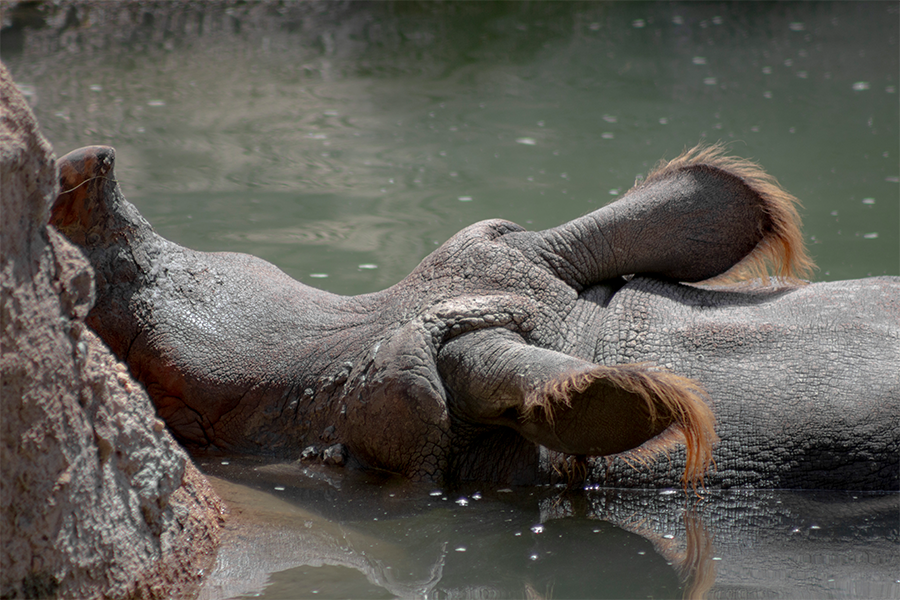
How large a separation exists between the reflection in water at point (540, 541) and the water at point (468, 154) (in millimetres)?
11

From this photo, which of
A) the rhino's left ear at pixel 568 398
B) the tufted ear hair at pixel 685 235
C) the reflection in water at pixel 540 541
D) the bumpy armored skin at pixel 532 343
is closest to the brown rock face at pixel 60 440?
the reflection in water at pixel 540 541

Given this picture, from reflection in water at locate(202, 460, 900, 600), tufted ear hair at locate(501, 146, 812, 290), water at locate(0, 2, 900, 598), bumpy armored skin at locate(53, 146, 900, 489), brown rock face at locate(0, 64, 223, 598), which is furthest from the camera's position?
tufted ear hair at locate(501, 146, 812, 290)

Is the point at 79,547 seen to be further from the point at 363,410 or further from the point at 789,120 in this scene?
the point at 789,120

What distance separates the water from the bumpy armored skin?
179mm

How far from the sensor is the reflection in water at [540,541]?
2.92 meters

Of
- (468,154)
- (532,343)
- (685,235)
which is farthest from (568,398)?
(468,154)

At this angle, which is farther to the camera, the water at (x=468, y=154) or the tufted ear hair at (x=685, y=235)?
the tufted ear hair at (x=685, y=235)

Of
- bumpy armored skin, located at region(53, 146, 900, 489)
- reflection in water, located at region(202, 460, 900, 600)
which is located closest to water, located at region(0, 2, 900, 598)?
reflection in water, located at region(202, 460, 900, 600)

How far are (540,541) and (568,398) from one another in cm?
54

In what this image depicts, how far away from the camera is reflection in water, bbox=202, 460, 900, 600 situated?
2924 mm

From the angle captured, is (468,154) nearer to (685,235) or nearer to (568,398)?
(685,235)

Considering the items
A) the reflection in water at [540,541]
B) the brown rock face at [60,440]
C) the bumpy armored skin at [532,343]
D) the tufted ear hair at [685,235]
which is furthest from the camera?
the tufted ear hair at [685,235]

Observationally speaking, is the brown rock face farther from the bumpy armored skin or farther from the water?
the bumpy armored skin

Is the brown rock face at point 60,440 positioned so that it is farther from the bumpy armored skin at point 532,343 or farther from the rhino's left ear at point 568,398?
the rhino's left ear at point 568,398
